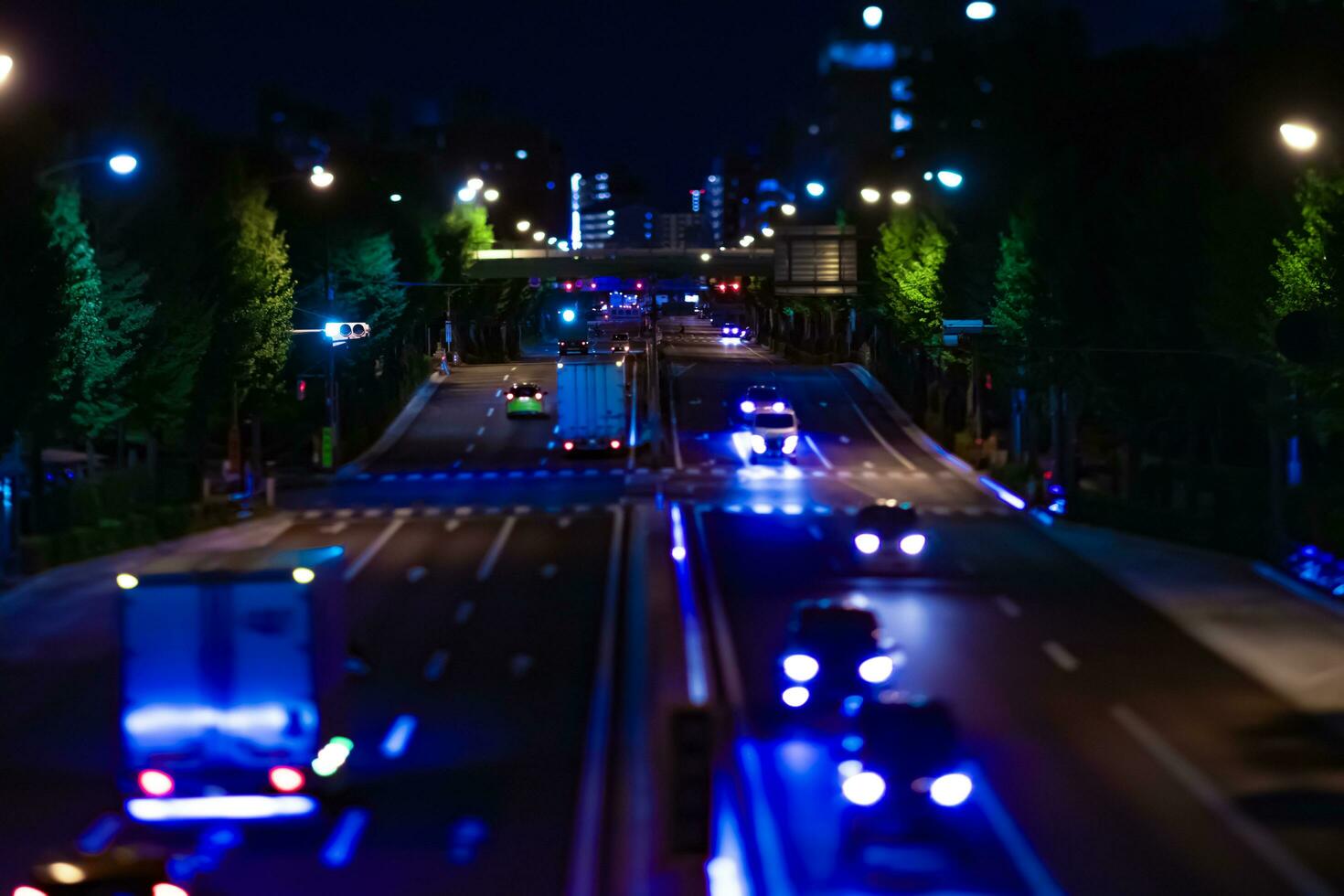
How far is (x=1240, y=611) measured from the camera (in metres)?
32.6

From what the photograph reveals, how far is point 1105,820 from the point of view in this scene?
681 inches

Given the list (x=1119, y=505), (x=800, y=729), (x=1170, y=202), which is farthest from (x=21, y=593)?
(x=1170, y=202)

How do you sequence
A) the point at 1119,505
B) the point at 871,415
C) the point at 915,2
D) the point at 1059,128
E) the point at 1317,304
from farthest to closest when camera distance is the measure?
the point at 915,2, the point at 871,415, the point at 1059,128, the point at 1119,505, the point at 1317,304

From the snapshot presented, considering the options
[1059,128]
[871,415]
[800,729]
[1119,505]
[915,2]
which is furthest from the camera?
[915,2]

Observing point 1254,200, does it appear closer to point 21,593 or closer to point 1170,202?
point 1170,202

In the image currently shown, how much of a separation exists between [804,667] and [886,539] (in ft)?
55.0

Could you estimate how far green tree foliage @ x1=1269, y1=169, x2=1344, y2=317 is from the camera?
3281 cm

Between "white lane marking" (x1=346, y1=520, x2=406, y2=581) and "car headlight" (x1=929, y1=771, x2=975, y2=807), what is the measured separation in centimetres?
2429

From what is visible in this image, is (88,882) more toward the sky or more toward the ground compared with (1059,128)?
more toward the ground

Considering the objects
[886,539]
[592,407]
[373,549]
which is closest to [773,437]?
[592,407]

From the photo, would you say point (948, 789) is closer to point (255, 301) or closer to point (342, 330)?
point (342, 330)

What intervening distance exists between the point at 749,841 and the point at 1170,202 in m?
36.3

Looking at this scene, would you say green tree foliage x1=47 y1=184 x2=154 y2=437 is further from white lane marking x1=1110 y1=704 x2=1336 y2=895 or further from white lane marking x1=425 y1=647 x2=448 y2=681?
white lane marking x1=1110 y1=704 x2=1336 y2=895

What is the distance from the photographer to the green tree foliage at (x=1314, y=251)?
32812 mm
